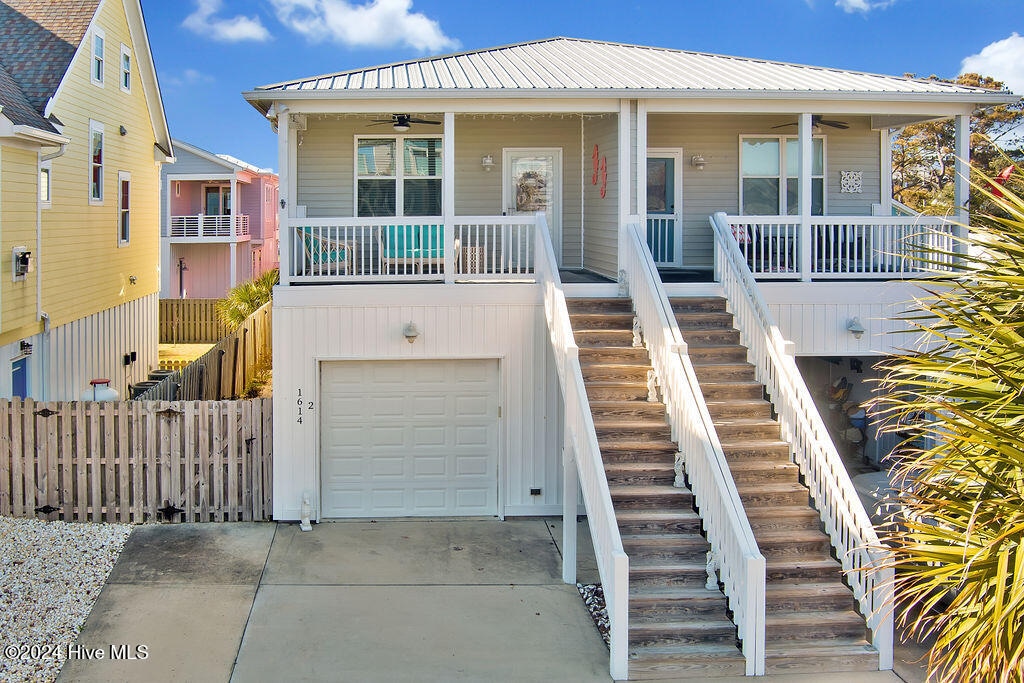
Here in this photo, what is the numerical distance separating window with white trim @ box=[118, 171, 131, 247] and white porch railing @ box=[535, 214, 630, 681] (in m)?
10.3

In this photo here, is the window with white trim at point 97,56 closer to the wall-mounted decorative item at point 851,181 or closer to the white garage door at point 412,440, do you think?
the white garage door at point 412,440

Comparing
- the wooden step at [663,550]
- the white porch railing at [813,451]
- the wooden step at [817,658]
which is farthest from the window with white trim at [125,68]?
the wooden step at [817,658]

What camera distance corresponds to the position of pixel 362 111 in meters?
12.4

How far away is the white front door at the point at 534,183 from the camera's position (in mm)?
14891

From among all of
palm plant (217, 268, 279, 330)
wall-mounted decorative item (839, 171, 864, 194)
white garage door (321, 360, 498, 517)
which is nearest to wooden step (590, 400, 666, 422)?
white garage door (321, 360, 498, 517)

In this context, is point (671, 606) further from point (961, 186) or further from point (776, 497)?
point (961, 186)

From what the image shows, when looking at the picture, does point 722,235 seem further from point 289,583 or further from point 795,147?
point 289,583

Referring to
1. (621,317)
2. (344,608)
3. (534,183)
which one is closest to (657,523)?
(344,608)

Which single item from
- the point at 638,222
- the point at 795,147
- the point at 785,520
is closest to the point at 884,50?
the point at 795,147

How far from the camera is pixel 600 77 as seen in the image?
1338 centimetres

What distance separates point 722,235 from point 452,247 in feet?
11.4

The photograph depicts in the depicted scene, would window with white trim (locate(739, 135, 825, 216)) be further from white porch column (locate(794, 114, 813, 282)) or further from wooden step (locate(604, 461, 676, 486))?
wooden step (locate(604, 461, 676, 486))

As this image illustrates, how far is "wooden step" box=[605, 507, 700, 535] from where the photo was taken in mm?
9180

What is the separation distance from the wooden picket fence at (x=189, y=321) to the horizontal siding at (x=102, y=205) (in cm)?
758
